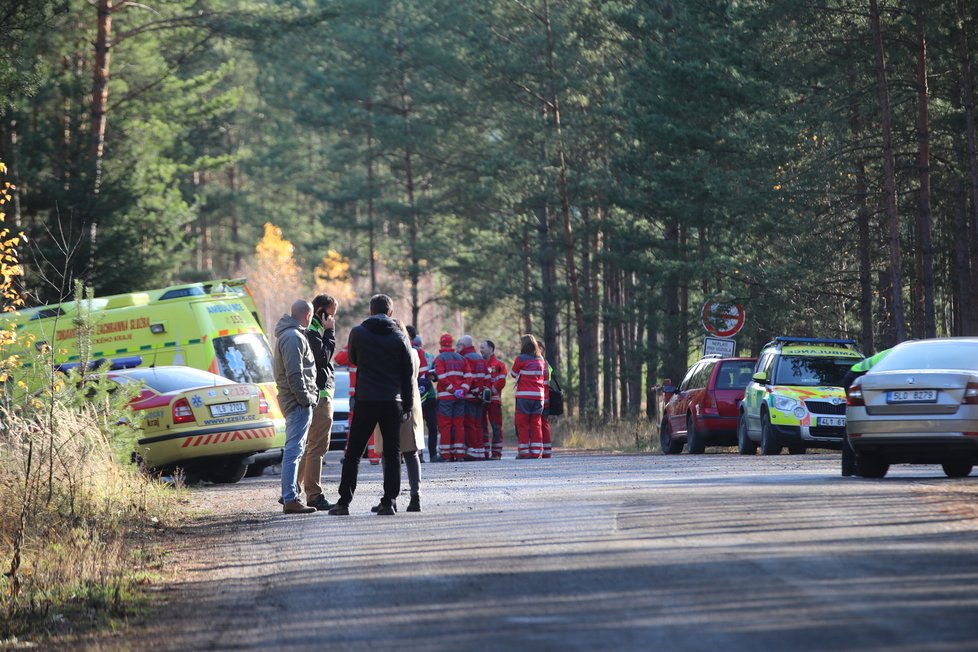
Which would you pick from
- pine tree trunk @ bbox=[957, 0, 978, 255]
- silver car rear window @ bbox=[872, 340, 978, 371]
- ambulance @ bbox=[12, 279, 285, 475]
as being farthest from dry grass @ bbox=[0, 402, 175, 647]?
pine tree trunk @ bbox=[957, 0, 978, 255]

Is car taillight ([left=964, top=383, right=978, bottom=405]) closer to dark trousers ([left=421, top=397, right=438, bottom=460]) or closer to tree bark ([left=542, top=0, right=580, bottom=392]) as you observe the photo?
dark trousers ([left=421, top=397, right=438, bottom=460])

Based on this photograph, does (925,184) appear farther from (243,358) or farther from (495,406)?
(243,358)

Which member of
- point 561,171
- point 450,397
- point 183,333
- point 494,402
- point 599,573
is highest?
point 561,171

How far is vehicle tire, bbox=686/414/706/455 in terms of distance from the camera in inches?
1018

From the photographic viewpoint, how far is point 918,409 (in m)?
16.3

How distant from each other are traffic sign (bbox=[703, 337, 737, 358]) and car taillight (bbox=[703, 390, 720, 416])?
521 cm

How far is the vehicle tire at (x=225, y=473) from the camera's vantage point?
2011cm

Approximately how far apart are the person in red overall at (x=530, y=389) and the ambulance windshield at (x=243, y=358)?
3.90 metres

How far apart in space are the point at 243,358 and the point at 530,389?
450 cm

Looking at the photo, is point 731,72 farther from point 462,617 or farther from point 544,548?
point 462,617

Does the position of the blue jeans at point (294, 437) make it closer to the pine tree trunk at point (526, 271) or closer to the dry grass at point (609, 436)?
the dry grass at point (609, 436)

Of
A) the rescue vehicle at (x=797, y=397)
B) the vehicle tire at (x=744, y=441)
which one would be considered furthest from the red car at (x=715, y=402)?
the rescue vehicle at (x=797, y=397)

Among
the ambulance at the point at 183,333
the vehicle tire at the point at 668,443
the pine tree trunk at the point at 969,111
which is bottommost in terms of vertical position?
the vehicle tire at the point at 668,443

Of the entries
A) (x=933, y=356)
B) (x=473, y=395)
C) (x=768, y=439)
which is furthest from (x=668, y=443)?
(x=933, y=356)
